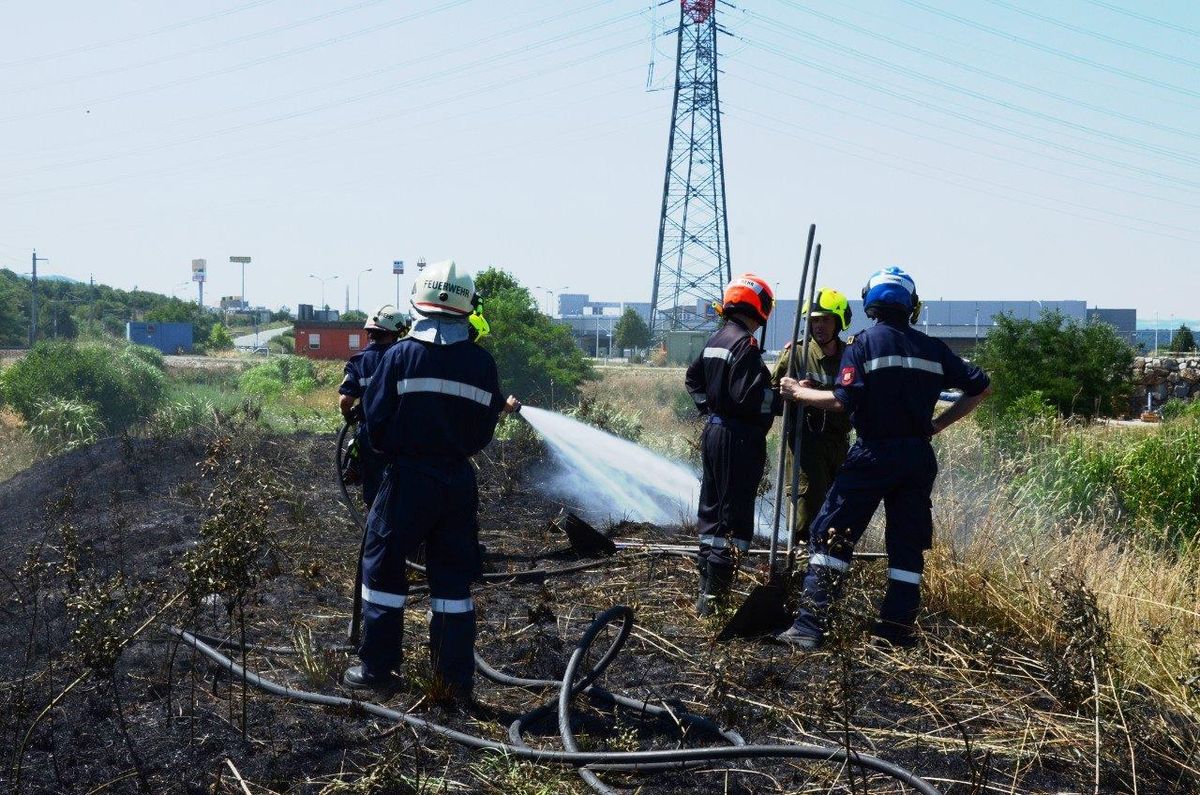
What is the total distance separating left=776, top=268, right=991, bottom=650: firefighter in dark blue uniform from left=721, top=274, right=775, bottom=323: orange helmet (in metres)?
0.70

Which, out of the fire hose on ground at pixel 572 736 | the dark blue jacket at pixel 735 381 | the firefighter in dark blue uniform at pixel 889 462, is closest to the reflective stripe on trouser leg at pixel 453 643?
the fire hose on ground at pixel 572 736

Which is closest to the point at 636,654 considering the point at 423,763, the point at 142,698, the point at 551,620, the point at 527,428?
the point at 551,620

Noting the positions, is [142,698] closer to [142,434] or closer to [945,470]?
[945,470]

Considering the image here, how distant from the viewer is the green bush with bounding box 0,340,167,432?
18.6 meters

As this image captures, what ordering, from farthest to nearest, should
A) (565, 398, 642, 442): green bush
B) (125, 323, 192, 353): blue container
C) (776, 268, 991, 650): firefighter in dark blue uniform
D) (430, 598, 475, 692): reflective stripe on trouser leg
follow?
(125, 323, 192, 353): blue container
(565, 398, 642, 442): green bush
(776, 268, 991, 650): firefighter in dark blue uniform
(430, 598, 475, 692): reflective stripe on trouser leg

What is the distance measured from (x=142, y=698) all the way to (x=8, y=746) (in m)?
0.68

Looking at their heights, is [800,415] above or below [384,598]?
above

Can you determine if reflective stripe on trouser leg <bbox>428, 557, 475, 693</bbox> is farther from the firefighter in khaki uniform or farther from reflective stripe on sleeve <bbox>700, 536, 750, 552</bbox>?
the firefighter in khaki uniform

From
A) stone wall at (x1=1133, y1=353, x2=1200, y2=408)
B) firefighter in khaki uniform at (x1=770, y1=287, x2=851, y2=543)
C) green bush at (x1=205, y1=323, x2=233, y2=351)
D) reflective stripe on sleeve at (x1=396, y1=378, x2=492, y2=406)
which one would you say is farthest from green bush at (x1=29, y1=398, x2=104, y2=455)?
green bush at (x1=205, y1=323, x2=233, y2=351)

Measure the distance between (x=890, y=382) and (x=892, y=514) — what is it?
0.68 metres

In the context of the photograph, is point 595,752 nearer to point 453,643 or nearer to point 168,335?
point 453,643

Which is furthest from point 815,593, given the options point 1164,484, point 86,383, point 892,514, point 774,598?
point 86,383

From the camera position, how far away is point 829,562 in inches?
224

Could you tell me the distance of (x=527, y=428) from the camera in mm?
13391
